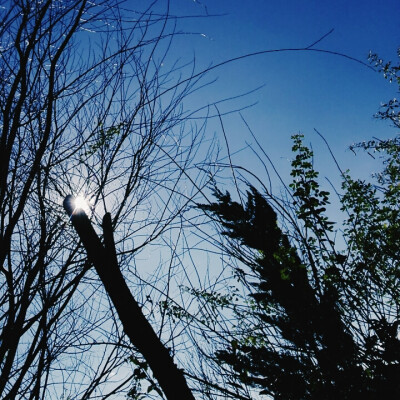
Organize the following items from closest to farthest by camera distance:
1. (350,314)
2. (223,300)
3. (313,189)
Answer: (350,314) < (313,189) < (223,300)

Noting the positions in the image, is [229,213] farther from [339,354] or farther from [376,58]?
[376,58]

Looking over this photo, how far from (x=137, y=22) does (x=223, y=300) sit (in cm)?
350

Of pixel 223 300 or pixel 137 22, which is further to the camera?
pixel 223 300

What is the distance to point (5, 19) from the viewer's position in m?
2.03

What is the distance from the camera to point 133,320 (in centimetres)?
165

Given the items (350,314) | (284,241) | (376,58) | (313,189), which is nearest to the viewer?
(350,314)

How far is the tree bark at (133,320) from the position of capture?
1549 mm

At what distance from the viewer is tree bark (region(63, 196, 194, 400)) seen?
5.08 ft

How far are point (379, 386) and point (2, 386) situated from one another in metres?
4.08

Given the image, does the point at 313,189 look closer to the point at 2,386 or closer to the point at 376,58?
the point at 2,386

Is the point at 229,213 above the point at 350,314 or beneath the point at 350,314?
above

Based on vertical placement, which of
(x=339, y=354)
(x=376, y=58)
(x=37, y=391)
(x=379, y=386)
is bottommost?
(x=379, y=386)

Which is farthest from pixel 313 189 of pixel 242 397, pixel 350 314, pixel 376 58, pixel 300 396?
pixel 376 58

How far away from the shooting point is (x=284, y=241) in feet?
11.9
